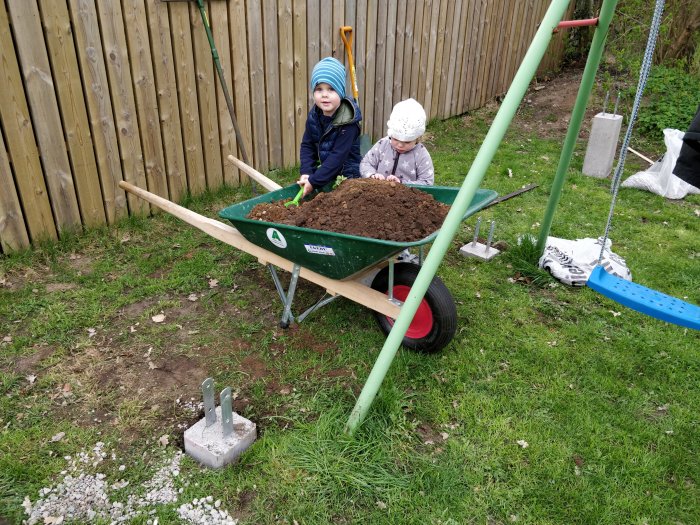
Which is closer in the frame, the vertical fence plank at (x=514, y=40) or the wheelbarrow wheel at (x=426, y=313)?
the wheelbarrow wheel at (x=426, y=313)

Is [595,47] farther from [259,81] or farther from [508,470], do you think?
[259,81]

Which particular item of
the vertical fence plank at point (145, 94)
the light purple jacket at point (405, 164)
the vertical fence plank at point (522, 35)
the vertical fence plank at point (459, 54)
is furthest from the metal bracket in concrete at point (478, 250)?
the vertical fence plank at point (522, 35)

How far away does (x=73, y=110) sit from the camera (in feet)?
12.9

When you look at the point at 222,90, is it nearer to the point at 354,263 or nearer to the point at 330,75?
the point at 330,75

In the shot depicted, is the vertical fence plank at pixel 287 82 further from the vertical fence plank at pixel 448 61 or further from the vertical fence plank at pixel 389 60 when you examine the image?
the vertical fence plank at pixel 448 61

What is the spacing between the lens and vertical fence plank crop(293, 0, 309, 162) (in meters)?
5.37

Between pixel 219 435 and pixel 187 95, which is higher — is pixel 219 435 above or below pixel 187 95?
below

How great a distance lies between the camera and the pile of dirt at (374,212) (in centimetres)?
285

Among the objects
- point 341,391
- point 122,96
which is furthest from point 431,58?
point 341,391

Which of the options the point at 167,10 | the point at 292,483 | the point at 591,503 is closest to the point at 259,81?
the point at 167,10

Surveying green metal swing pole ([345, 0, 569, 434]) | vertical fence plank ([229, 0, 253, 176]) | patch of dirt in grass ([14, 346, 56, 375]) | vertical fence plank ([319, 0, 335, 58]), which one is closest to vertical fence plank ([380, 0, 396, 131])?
vertical fence plank ([319, 0, 335, 58])

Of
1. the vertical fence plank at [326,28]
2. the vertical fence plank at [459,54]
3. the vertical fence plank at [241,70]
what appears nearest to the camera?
the vertical fence plank at [241,70]

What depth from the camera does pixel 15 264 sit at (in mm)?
3771

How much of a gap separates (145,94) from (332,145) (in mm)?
1750
